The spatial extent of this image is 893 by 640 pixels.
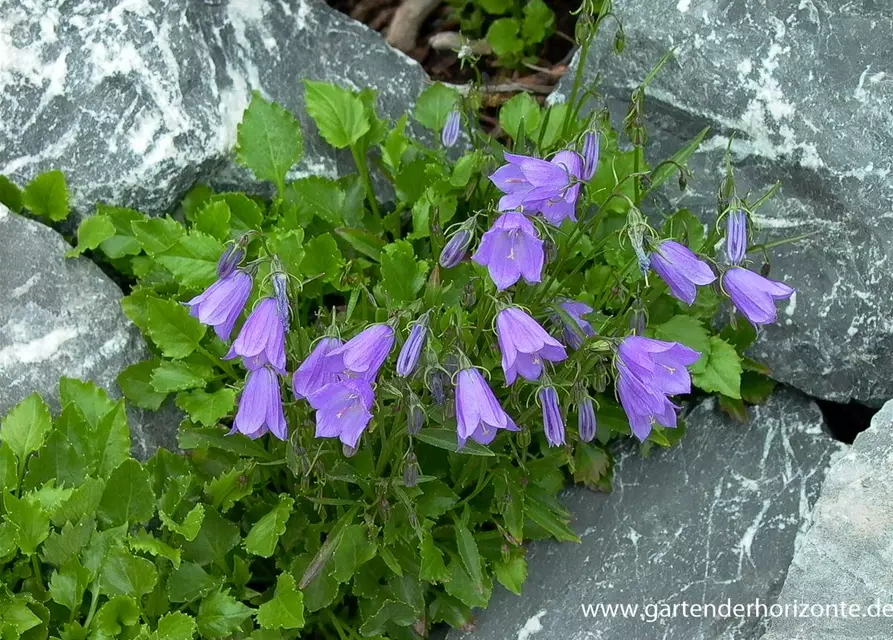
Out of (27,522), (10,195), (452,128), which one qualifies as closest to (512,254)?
(452,128)

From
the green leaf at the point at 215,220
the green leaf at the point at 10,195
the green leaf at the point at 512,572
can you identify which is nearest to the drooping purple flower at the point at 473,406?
the green leaf at the point at 512,572

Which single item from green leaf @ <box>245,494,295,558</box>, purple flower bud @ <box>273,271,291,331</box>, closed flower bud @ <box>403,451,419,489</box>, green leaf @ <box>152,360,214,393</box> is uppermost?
purple flower bud @ <box>273,271,291,331</box>

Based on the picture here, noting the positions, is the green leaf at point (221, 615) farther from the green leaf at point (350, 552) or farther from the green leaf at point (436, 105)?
the green leaf at point (436, 105)

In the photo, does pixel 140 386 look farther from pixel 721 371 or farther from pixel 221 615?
pixel 721 371

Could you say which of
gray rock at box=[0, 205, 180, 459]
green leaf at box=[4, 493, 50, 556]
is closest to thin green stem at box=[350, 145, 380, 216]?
gray rock at box=[0, 205, 180, 459]

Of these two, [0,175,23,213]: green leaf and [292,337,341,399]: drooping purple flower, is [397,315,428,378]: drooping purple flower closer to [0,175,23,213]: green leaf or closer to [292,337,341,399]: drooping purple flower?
[292,337,341,399]: drooping purple flower

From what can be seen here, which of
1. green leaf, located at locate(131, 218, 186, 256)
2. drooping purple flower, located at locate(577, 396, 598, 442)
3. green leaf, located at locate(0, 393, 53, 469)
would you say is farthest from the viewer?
green leaf, located at locate(131, 218, 186, 256)
